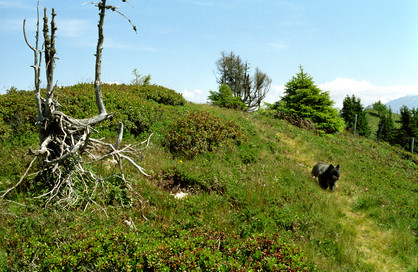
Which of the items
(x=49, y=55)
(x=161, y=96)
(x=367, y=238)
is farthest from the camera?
(x=161, y=96)

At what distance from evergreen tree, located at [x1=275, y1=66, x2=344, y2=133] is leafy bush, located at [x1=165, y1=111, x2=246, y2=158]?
13090 mm

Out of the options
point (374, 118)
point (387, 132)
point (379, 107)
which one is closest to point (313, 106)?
point (387, 132)

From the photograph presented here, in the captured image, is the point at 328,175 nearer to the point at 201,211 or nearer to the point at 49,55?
the point at 201,211

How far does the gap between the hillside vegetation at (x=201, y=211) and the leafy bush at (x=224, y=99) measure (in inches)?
700

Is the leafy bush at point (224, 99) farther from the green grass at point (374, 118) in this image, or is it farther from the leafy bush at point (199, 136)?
the green grass at point (374, 118)

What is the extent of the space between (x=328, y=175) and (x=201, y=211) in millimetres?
6089

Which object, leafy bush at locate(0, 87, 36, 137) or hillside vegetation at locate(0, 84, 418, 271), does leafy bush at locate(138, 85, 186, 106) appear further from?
leafy bush at locate(0, 87, 36, 137)

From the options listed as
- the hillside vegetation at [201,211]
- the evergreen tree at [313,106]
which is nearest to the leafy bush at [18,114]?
the hillside vegetation at [201,211]

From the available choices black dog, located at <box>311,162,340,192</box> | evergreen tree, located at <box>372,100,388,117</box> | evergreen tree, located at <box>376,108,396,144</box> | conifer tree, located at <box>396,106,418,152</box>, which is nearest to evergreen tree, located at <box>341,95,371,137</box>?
evergreen tree, located at <box>376,108,396,144</box>

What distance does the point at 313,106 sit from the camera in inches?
937

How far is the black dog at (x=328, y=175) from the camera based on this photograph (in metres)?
9.91

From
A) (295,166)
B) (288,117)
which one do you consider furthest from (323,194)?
(288,117)

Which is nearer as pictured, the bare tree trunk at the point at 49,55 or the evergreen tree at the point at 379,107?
the bare tree trunk at the point at 49,55

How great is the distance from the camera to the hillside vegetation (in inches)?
155
